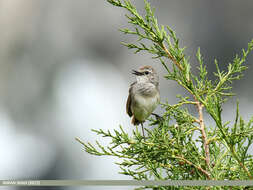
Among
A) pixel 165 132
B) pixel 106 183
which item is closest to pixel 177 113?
pixel 165 132

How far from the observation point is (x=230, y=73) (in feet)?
2.19

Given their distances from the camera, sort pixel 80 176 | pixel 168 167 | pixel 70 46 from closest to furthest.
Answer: pixel 168 167 < pixel 80 176 < pixel 70 46

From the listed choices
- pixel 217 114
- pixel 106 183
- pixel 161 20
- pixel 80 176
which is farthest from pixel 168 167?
pixel 161 20

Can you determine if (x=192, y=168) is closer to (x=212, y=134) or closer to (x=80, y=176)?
(x=212, y=134)

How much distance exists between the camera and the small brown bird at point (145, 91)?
1.12 m

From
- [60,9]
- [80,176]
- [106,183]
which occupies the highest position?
[60,9]

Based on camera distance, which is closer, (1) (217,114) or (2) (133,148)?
(1) (217,114)

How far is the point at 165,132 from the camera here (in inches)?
26.0

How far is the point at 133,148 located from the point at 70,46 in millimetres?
2157

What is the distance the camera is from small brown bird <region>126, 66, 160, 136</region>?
43.9 inches

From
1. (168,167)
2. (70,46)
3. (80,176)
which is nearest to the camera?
(168,167)

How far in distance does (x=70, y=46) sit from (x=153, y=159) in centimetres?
221

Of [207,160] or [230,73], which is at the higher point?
[230,73]

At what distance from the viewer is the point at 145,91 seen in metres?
1.13
